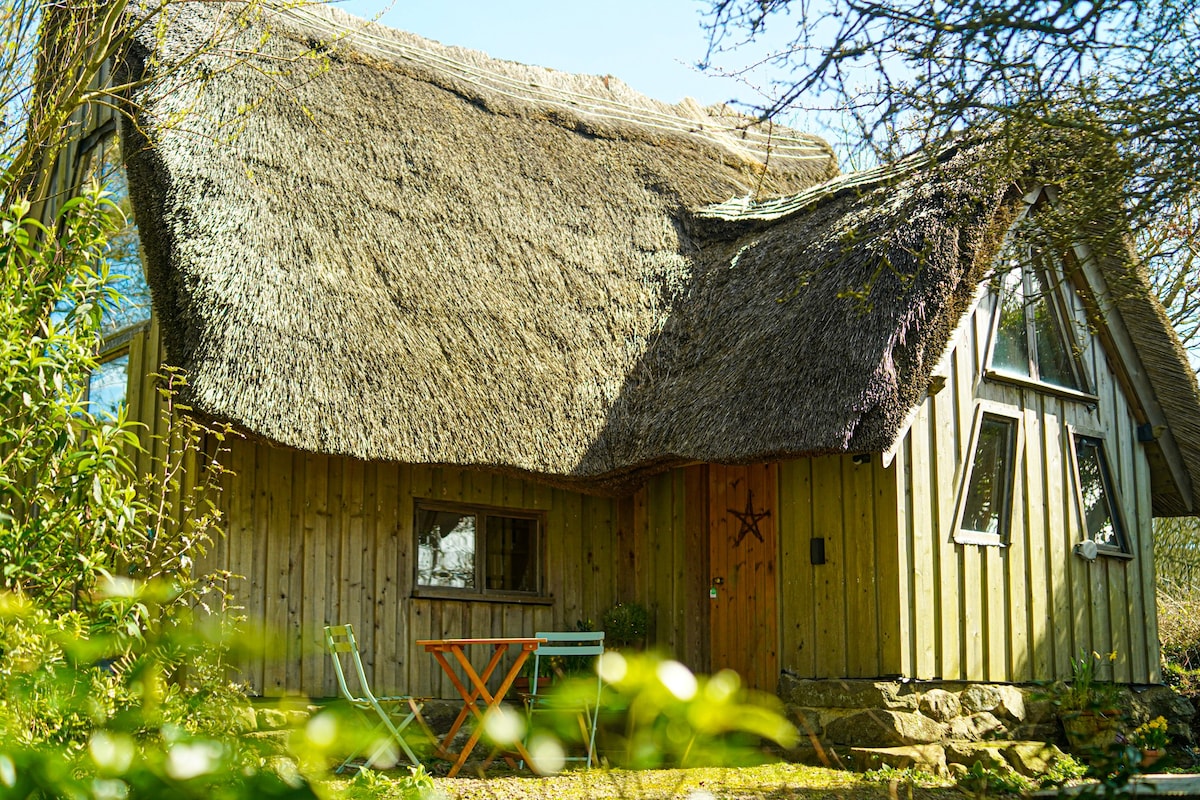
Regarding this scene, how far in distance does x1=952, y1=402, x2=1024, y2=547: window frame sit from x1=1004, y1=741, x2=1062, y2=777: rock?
1.46 metres

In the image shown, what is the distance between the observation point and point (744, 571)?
9.17m

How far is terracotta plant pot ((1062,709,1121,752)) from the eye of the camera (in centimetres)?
835

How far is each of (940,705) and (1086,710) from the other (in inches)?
53.6

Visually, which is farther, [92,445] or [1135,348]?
[1135,348]

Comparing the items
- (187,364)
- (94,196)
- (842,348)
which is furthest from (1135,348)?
(94,196)

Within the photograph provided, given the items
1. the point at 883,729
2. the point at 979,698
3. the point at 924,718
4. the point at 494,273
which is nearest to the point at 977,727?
the point at 979,698

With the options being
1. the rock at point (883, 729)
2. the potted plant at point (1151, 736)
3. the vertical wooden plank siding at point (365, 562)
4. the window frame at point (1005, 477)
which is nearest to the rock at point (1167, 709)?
the potted plant at point (1151, 736)

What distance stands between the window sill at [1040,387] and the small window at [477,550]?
3.83 m

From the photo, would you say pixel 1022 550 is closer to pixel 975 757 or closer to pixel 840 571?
pixel 840 571

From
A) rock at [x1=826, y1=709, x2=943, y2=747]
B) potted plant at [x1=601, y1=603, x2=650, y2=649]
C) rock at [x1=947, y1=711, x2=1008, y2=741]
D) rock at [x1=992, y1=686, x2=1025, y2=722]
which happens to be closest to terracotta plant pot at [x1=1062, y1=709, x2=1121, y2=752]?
rock at [x1=992, y1=686, x2=1025, y2=722]

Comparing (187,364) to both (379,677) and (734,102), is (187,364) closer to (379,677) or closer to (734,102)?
(379,677)

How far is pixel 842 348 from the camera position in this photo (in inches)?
319

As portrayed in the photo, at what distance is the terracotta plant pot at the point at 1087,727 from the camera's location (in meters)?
8.35

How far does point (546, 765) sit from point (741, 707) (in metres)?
0.22
